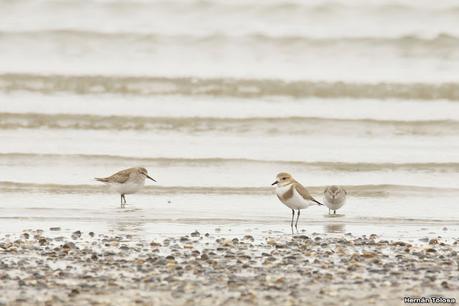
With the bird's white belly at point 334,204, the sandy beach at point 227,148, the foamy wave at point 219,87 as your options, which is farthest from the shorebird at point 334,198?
the foamy wave at point 219,87

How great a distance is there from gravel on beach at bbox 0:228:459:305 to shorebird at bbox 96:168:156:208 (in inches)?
136

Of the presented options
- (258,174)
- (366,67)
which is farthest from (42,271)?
(366,67)

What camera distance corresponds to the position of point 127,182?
49.6 ft

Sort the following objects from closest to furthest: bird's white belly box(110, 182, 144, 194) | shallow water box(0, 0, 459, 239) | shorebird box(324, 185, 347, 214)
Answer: shorebird box(324, 185, 347, 214) < shallow water box(0, 0, 459, 239) < bird's white belly box(110, 182, 144, 194)

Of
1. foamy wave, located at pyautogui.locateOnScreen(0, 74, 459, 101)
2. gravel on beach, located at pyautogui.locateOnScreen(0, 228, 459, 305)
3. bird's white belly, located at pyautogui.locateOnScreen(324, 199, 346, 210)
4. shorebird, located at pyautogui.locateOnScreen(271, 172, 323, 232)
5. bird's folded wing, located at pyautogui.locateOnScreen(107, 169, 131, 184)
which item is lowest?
gravel on beach, located at pyautogui.locateOnScreen(0, 228, 459, 305)

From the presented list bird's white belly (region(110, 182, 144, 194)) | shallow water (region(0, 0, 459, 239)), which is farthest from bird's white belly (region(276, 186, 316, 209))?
bird's white belly (region(110, 182, 144, 194))

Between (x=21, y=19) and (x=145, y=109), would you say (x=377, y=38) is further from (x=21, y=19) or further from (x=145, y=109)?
(x=21, y=19)

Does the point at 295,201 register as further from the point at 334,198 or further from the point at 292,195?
the point at 334,198

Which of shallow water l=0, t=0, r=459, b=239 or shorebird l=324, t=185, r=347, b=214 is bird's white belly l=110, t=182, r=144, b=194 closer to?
shallow water l=0, t=0, r=459, b=239

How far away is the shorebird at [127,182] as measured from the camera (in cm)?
1510

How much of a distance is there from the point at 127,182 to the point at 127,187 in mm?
79

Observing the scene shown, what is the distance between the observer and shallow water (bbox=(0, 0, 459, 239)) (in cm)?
1458

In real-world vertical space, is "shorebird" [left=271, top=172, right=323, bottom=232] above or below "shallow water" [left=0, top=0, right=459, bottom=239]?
below

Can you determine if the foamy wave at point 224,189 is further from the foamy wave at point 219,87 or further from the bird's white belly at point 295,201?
the foamy wave at point 219,87
